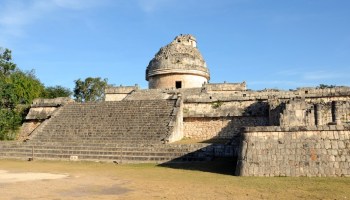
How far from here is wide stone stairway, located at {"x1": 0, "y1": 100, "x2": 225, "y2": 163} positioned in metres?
→ 13.1

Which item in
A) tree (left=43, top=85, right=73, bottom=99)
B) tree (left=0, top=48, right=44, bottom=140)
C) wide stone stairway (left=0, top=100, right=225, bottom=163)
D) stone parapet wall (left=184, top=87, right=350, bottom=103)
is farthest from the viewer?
tree (left=43, top=85, right=73, bottom=99)

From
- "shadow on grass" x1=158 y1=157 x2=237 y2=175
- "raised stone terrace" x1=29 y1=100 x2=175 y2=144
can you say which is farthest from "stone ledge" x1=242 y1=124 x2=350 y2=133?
"raised stone terrace" x1=29 y1=100 x2=175 y2=144

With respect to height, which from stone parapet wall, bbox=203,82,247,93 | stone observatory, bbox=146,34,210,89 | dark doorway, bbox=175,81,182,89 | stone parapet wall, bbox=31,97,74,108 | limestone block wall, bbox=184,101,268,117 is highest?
stone observatory, bbox=146,34,210,89

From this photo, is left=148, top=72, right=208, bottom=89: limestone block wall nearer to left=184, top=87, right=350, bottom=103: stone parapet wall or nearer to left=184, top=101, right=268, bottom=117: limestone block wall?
left=184, top=87, right=350, bottom=103: stone parapet wall

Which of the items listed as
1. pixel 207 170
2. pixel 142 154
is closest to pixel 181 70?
pixel 142 154

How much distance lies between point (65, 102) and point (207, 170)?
41.7 feet

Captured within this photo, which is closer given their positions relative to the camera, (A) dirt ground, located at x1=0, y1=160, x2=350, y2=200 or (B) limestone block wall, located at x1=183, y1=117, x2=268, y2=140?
(A) dirt ground, located at x1=0, y1=160, x2=350, y2=200

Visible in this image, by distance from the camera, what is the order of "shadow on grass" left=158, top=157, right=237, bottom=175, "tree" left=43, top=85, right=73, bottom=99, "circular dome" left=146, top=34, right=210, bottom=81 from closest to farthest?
1. "shadow on grass" left=158, top=157, right=237, bottom=175
2. "circular dome" left=146, top=34, right=210, bottom=81
3. "tree" left=43, top=85, right=73, bottom=99

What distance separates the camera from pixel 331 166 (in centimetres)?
874

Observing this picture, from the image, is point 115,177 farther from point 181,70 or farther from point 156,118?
point 181,70

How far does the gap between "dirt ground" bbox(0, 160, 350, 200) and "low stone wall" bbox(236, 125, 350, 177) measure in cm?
44

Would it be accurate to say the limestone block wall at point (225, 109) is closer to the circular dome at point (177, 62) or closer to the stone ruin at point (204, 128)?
the stone ruin at point (204, 128)

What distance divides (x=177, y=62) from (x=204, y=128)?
9220 mm

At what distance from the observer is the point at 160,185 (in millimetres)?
7996
